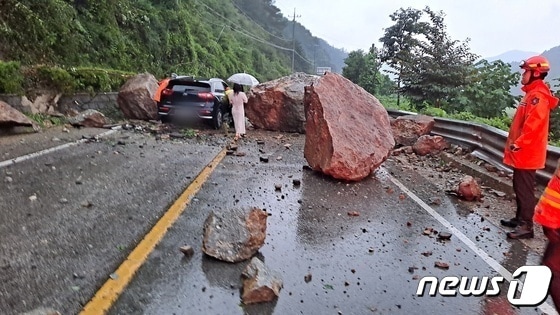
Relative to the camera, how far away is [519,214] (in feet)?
18.7

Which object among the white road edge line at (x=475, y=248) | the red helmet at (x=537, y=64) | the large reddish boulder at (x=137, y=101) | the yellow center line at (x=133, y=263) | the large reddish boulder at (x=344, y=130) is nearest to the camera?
the yellow center line at (x=133, y=263)

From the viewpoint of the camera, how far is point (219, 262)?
4117mm

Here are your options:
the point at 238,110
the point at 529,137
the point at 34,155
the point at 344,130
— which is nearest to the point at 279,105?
the point at 238,110

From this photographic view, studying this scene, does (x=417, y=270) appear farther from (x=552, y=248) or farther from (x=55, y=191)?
(x=55, y=191)

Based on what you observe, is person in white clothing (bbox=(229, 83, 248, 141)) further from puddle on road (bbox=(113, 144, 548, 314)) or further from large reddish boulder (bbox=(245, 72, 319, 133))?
puddle on road (bbox=(113, 144, 548, 314))

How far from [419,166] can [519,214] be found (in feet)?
15.2

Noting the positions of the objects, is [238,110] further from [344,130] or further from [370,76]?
[370,76]

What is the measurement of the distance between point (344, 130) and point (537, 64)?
11.4 ft

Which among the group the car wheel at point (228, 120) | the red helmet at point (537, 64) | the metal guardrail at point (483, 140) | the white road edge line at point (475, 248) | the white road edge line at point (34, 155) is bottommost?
the car wheel at point (228, 120)

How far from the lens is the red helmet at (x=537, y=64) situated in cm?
546

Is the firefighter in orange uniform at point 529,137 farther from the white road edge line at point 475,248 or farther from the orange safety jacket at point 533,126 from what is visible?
the white road edge line at point 475,248

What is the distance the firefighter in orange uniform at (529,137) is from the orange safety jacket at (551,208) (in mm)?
2768

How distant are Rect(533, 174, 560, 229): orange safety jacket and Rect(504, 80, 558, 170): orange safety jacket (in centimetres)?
300

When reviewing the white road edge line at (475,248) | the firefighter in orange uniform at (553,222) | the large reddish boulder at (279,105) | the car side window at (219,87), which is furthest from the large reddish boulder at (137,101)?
the firefighter in orange uniform at (553,222)
